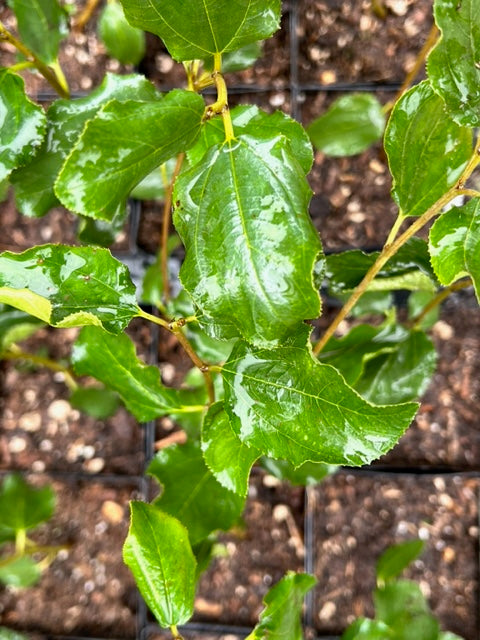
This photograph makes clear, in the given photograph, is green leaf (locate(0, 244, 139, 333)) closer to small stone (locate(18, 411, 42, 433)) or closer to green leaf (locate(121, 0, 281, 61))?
green leaf (locate(121, 0, 281, 61))

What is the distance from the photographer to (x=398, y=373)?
36.7 inches

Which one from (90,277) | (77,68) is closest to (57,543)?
(90,277)

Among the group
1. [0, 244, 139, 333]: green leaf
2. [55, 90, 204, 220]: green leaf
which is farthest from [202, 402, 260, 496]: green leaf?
[55, 90, 204, 220]: green leaf

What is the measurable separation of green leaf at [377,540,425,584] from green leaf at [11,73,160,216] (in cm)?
84

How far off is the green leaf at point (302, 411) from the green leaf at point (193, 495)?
22 cm

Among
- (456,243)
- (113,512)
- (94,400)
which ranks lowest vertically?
(113,512)

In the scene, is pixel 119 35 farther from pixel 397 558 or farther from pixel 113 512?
pixel 397 558

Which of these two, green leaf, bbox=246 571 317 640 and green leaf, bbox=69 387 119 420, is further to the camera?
green leaf, bbox=69 387 119 420

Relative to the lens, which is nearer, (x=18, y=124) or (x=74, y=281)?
(x=74, y=281)

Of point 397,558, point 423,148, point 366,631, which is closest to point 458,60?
point 423,148

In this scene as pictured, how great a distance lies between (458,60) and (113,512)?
3.65 ft

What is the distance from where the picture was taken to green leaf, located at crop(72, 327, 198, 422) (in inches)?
29.8

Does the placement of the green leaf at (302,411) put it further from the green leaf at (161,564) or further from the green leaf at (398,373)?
the green leaf at (398,373)

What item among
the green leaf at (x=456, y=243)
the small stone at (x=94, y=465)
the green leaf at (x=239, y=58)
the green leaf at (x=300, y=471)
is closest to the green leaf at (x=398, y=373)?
the green leaf at (x=300, y=471)
